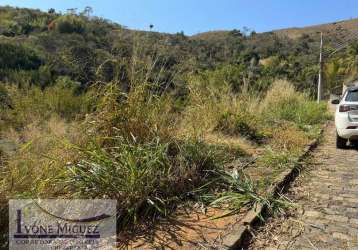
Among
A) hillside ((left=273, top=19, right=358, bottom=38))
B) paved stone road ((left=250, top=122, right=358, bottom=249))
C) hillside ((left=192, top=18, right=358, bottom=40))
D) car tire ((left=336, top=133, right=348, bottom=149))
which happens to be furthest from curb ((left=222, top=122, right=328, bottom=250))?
hillside ((left=273, top=19, right=358, bottom=38))

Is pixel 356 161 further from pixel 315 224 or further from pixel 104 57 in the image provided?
pixel 104 57

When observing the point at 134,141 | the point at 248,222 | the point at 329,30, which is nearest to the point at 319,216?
the point at 248,222

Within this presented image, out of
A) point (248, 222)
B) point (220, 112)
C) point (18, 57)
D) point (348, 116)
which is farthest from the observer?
point (18, 57)

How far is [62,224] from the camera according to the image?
13.8 ft

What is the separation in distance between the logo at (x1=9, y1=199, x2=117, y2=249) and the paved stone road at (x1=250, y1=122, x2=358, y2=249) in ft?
4.98

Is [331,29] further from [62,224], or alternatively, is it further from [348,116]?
[62,224]

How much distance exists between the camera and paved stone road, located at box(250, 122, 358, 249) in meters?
4.27

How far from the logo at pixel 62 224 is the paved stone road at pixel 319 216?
1.52 m

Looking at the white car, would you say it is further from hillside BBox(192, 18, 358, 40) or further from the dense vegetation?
hillside BBox(192, 18, 358, 40)

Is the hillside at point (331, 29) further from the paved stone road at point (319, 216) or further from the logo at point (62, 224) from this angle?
the logo at point (62, 224)

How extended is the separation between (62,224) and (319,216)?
9.42 feet

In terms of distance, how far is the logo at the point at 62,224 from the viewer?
12.9 ft

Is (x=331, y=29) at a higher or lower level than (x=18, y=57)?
higher

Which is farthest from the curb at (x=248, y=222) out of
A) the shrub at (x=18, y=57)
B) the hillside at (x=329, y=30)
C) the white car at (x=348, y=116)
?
the hillside at (x=329, y=30)
